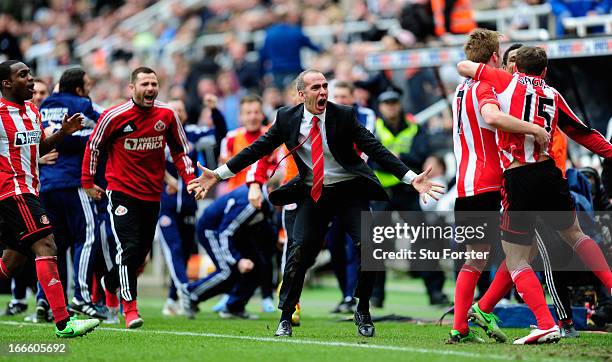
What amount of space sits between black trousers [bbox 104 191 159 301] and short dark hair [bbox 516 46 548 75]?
395cm

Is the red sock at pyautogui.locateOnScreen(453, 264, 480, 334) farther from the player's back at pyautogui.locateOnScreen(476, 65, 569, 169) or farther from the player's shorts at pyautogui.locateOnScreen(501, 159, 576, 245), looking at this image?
the player's back at pyautogui.locateOnScreen(476, 65, 569, 169)

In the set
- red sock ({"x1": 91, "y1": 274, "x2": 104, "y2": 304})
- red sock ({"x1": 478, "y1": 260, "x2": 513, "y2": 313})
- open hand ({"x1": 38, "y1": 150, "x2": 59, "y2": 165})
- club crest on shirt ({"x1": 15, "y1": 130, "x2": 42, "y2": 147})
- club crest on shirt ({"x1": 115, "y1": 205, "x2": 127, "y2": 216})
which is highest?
club crest on shirt ({"x1": 15, "y1": 130, "x2": 42, "y2": 147})

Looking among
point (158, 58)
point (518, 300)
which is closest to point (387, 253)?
point (518, 300)

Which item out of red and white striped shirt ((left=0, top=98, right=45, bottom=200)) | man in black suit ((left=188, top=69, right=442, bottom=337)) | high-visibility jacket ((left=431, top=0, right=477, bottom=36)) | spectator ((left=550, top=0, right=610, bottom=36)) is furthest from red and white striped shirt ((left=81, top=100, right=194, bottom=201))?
high-visibility jacket ((left=431, top=0, right=477, bottom=36))

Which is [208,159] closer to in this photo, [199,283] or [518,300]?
[199,283]

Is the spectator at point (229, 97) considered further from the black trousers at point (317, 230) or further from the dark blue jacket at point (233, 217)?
the black trousers at point (317, 230)

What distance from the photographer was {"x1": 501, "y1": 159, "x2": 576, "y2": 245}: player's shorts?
823 cm

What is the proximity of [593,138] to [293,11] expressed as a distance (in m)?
12.3

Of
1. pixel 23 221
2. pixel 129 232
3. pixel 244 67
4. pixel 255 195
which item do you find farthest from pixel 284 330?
pixel 244 67

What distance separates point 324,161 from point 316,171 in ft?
0.43

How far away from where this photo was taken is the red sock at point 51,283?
8.84 m

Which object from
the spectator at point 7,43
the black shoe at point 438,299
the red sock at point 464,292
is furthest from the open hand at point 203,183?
the spectator at point 7,43

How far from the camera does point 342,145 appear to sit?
368 inches

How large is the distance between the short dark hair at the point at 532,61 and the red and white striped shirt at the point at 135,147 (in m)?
3.56
